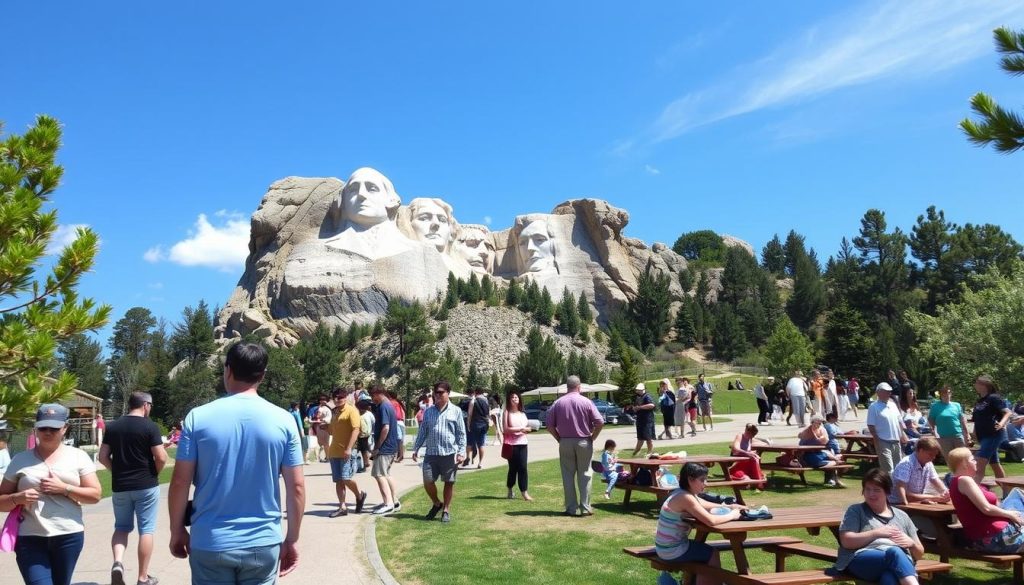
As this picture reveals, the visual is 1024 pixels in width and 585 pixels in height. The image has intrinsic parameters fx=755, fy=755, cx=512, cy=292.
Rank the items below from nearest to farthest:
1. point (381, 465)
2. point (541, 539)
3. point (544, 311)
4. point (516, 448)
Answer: point (541, 539), point (381, 465), point (516, 448), point (544, 311)

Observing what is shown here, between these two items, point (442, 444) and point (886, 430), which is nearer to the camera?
point (442, 444)

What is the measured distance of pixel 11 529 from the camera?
4758mm

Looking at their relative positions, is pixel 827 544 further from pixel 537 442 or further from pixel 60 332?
pixel 537 442

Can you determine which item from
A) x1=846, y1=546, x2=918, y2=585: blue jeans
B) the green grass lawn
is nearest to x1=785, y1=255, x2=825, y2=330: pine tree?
the green grass lawn

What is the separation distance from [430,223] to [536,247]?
12212 millimetres

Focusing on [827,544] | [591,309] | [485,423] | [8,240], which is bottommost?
[827,544]

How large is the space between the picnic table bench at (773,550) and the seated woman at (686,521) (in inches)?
2.3

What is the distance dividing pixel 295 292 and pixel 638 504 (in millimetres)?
59315

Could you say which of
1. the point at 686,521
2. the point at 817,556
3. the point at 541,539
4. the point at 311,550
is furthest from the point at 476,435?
the point at 817,556

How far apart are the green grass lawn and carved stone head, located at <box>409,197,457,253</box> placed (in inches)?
2568

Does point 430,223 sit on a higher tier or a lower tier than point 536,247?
higher

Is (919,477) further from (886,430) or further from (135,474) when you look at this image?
(135,474)

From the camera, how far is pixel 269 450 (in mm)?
3723

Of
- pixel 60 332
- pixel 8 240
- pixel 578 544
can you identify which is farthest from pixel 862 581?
pixel 8 240
